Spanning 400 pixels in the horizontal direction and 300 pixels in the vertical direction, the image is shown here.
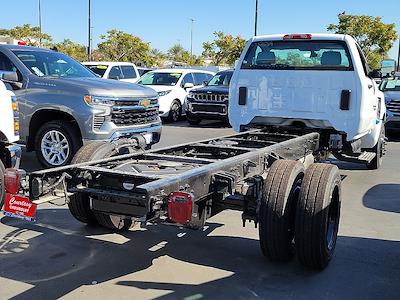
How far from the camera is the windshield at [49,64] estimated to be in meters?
8.73

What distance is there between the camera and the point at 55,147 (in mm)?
8273

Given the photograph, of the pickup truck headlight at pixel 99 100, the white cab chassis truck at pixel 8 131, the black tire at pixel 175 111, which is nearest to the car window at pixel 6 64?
the pickup truck headlight at pixel 99 100

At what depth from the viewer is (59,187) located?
13.9 feet

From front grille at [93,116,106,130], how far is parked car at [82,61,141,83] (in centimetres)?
886

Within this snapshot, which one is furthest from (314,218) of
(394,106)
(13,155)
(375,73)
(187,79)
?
(187,79)

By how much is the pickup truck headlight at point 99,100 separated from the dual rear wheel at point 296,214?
14.0 feet

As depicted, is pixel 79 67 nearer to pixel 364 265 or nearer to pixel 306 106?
pixel 306 106

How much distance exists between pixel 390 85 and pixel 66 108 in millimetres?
11457

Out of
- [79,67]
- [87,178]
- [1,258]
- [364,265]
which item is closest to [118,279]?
[87,178]

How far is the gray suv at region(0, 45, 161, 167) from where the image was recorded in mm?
7996

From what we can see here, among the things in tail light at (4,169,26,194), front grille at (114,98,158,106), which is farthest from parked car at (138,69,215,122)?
tail light at (4,169,26,194)

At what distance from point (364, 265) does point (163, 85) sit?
1311cm

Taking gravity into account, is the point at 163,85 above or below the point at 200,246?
above

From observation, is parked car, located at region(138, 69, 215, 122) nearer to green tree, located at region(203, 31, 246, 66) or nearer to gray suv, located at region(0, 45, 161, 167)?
gray suv, located at region(0, 45, 161, 167)
